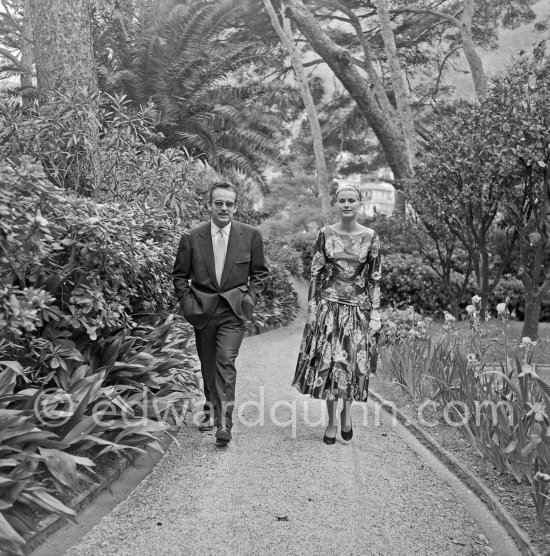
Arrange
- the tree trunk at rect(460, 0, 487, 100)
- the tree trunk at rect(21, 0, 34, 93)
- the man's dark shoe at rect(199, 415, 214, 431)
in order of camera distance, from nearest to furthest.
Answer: the man's dark shoe at rect(199, 415, 214, 431)
the tree trunk at rect(460, 0, 487, 100)
the tree trunk at rect(21, 0, 34, 93)

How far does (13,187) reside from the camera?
348 centimetres

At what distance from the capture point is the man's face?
5.32m

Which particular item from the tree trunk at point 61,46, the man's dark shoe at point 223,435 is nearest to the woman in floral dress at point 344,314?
the man's dark shoe at point 223,435

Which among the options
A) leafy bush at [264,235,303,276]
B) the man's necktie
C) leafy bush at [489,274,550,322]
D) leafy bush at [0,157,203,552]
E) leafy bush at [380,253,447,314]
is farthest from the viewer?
leafy bush at [264,235,303,276]

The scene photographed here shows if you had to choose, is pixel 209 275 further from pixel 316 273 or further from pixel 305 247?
pixel 305 247

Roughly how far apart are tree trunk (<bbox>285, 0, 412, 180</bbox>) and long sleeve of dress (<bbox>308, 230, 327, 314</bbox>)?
13132mm

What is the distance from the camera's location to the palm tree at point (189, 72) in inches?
758

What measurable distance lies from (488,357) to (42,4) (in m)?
7.23

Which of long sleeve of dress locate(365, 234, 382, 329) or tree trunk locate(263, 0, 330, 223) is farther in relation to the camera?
tree trunk locate(263, 0, 330, 223)

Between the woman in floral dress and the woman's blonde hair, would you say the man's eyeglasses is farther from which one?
the woman's blonde hair

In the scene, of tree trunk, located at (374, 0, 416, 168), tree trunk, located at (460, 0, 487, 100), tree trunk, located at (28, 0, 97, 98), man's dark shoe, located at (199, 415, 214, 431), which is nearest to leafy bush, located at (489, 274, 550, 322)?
tree trunk, located at (374, 0, 416, 168)

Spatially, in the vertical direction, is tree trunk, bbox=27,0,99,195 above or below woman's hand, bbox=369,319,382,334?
above

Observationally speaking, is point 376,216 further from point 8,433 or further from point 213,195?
point 8,433

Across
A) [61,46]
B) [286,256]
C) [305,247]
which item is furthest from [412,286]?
[305,247]
